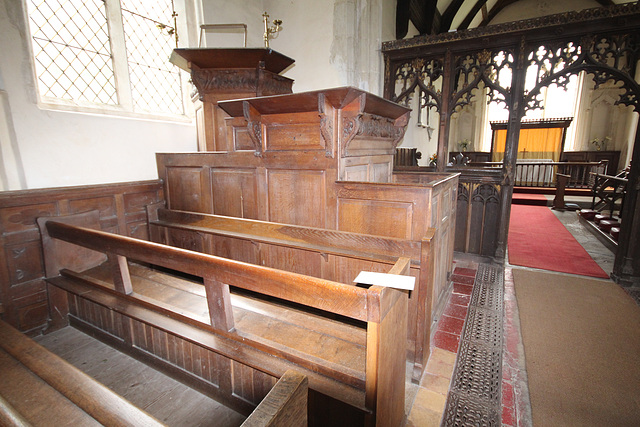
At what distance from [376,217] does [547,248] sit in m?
3.92

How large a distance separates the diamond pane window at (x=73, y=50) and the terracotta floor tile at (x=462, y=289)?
14.2 feet

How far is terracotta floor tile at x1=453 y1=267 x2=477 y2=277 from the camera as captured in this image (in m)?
3.73

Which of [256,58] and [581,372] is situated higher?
[256,58]

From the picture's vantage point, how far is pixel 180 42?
392 centimetres

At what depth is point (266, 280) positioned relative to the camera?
4.42 feet

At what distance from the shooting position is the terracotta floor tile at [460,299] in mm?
3016

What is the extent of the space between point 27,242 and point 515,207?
8.93 meters

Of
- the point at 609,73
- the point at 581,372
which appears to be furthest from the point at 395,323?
the point at 609,73

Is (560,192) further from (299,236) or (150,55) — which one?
(150,55)

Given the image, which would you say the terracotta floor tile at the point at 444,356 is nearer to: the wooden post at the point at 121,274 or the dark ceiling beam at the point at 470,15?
the wooden post at the point at 121,274

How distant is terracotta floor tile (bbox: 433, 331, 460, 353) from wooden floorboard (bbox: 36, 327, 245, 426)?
1549 mm

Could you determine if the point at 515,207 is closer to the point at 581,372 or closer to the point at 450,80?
the point at 450,80

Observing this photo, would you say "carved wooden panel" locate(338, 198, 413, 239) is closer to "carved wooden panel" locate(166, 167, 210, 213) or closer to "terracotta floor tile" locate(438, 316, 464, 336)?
"terracotta floor tile" locate(438, 316, 464, 336)

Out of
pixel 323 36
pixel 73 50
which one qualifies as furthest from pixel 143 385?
pixel 323 36
